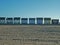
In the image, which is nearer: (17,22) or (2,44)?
(2,44)

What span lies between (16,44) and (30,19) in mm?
56951

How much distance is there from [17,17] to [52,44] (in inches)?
2231

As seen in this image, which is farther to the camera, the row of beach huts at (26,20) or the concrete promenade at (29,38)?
the row of beach huts at (26,20)

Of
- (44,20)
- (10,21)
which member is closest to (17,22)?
(10,21)

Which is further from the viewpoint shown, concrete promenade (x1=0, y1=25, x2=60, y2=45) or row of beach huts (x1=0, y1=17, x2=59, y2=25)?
row of beach huts (x1=0, y1=17, x2=59, y2=25)

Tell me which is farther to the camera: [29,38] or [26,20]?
[26,20]

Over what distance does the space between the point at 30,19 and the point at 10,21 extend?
7288 millimetres

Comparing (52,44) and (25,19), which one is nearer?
(52,44)

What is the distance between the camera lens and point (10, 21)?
78.7m

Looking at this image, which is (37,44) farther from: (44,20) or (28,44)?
(44,20)

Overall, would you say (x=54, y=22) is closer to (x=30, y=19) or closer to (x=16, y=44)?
(x=30, y=19)

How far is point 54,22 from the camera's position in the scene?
8031 cm

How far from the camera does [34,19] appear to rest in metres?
81.2

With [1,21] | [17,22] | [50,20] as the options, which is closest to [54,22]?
[50,20]
